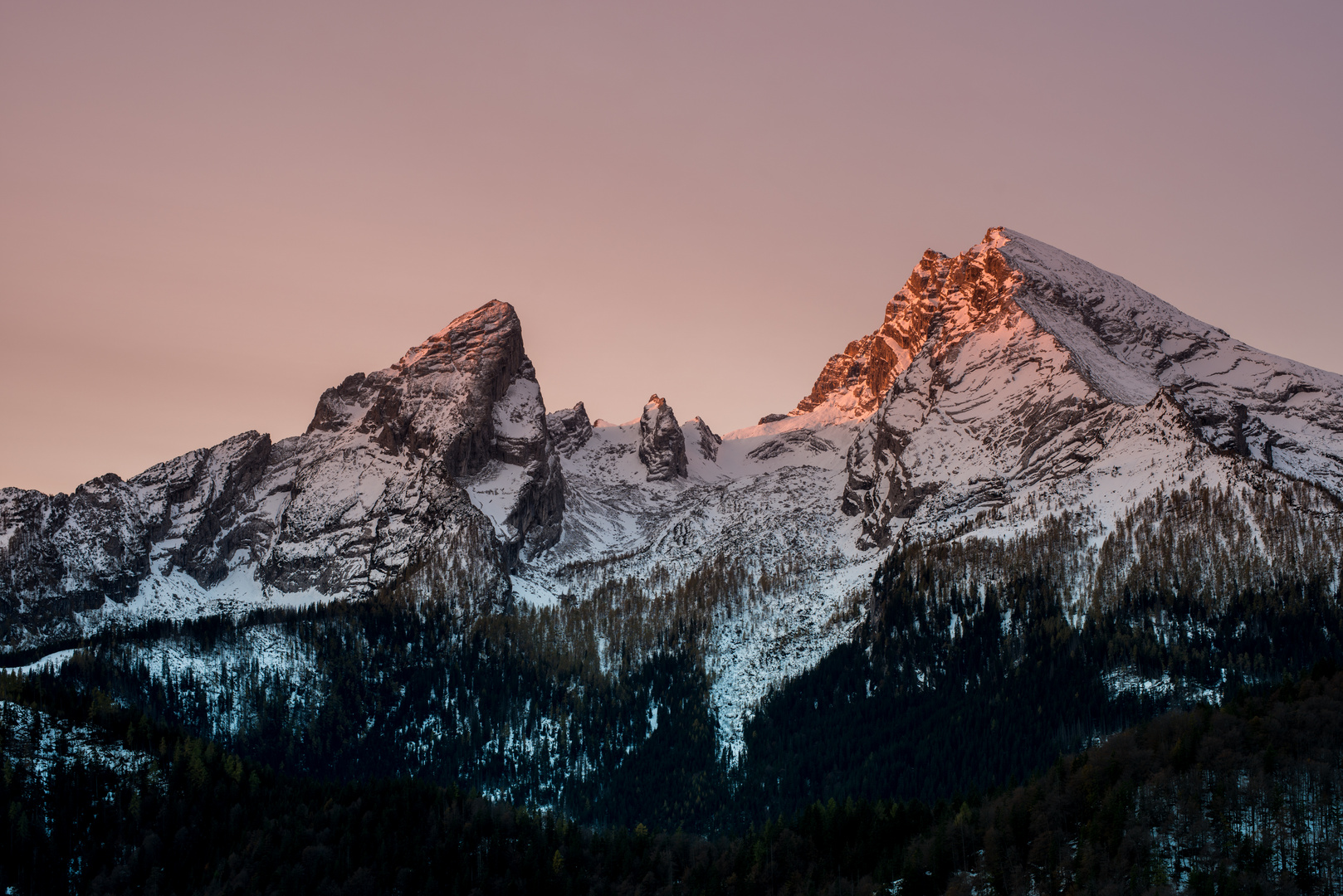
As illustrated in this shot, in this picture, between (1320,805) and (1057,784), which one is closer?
(1320,805)

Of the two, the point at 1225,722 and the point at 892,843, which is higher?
the point at 1225,722

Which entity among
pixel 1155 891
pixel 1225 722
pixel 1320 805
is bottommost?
pixel 1155 891

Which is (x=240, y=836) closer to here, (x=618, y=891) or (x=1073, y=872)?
(x=618, y=891)

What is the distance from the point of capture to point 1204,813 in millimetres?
132125

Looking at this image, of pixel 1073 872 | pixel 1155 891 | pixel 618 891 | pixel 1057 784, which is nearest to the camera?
pixel 1155 891

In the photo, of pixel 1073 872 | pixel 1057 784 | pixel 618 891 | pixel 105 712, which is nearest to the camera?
pixel 1073 872

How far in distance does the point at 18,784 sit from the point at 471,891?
59.1m

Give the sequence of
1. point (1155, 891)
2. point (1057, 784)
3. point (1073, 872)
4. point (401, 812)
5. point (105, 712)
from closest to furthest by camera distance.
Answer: point (1155, 891), point (1073, 872), point (1057, 784), point (401, 812), point (105, 712)

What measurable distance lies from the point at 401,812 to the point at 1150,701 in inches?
4312

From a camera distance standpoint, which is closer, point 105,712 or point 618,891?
point 618,891

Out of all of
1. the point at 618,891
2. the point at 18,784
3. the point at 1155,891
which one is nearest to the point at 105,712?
the point at 18,784

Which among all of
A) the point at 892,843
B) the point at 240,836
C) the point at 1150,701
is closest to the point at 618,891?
the point at 892,843

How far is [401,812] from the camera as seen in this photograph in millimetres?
171000

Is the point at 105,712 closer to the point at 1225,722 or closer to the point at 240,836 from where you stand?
the point at 240,836
